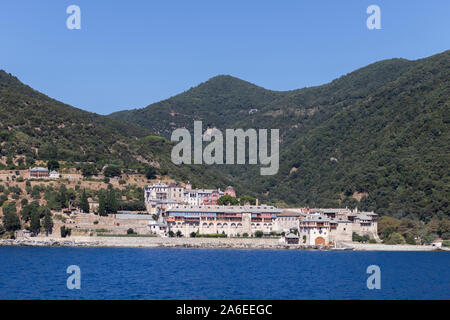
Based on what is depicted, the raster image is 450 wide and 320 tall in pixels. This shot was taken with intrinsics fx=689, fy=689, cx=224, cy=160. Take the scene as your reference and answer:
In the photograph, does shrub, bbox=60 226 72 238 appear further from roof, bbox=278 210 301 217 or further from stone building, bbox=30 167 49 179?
roof, bbox=278 210 301 217

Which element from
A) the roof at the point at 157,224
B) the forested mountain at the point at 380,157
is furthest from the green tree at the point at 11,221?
the forested mountain at the point at 380,157

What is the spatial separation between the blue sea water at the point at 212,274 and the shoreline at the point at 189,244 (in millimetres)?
4069

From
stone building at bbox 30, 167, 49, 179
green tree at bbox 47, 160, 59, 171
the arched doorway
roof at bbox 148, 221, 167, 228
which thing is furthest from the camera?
green tree at bbox 47, 160, 59, 171

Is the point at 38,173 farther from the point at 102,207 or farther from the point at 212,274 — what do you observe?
the point at 212,274

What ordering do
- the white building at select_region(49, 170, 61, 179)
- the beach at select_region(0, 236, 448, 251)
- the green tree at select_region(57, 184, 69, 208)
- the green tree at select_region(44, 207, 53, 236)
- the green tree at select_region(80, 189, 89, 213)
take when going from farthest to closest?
the white building at select_region(49, 170, 61, 179) < the green tree at select_region(57, 184, 69, 208) < the green tree at select_region(80, 189, 89, 213) < the green tree at select_region(44, 207, 53, 236) < the beach at select_region(0, 236, 448, 251)

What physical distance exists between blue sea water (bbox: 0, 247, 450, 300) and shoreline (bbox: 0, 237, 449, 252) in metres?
4.07

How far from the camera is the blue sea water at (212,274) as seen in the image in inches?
1809

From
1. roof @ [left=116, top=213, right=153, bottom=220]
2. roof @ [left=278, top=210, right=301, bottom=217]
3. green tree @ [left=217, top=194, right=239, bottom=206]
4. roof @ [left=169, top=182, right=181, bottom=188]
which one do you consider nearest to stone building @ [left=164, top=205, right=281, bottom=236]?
roof @ [left=278, top=210, right=301, bottom=217]

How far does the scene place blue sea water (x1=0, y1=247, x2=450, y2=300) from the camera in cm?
4594

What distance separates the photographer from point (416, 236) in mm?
97312

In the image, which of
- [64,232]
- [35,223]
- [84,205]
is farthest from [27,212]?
[84,205]

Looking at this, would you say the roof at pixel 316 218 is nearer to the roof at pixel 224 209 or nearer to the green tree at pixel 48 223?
the roof at pixel 224 209

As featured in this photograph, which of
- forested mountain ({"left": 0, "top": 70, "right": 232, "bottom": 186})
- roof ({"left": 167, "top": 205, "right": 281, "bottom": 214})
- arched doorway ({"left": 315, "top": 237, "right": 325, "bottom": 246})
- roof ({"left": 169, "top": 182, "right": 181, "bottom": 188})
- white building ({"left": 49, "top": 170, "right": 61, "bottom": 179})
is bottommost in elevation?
arched doorway ({"left": 315, "top": 237, "right": 325, "bottom": 246})
